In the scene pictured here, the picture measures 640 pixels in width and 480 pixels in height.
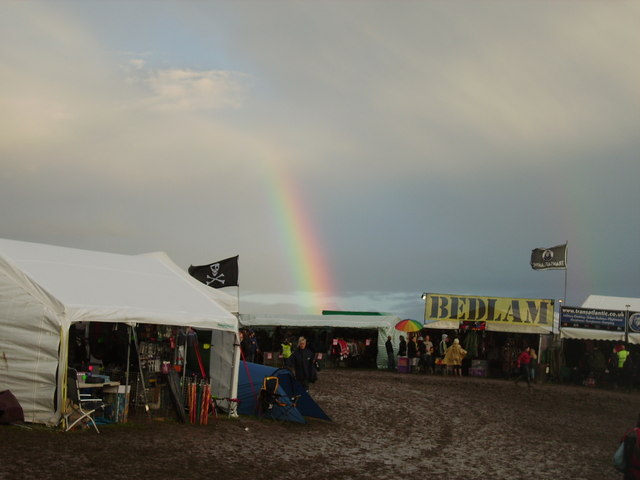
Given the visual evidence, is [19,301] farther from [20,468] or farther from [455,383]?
[455,383]

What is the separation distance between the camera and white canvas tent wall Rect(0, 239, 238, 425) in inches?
504

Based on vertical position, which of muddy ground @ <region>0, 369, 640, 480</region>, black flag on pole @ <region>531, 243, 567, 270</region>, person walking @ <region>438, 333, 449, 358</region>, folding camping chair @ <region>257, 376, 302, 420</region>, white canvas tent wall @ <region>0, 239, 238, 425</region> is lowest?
muddy ground @ <region>0, 369, 640, 480</region>

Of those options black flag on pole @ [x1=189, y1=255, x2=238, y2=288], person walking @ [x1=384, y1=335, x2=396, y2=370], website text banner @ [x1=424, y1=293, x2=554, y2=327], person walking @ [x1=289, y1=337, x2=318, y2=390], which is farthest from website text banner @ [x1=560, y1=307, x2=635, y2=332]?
person walking @ [x1=289, y1=337, x2=318, y2=390]

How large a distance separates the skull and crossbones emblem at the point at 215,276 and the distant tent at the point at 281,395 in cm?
407

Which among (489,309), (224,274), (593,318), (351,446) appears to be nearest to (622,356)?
(593,318)

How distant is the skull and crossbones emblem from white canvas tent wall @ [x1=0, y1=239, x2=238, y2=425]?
3408 millimetres

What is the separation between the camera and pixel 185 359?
1591 centimetres

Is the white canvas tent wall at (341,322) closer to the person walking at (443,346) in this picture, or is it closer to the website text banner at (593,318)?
the person walking at (443,346)

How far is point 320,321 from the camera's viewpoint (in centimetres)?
3722

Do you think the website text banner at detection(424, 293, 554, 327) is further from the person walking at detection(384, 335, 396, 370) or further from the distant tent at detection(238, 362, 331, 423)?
the distant tent at detection(238, 362, 331, 423)

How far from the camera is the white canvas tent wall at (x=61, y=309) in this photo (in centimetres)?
1280

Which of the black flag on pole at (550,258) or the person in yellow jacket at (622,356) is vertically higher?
the black flag on pole at (550,258)

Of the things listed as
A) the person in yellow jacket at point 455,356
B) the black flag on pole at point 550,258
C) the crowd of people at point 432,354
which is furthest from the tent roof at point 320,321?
the black flag on pole at point 550,258

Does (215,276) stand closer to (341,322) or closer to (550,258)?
(341,322)
